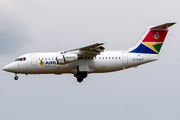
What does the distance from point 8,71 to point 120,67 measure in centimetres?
1088

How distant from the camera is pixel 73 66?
30.2m

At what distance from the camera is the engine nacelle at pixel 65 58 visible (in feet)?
94.7

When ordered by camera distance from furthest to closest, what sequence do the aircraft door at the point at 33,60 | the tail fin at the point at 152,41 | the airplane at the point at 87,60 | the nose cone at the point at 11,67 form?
the tail fin at the point at 152,41 → the nose cone at the point at 11,67 → the aircraft door at the point at 33,60 → the airplane at the point at 87,60

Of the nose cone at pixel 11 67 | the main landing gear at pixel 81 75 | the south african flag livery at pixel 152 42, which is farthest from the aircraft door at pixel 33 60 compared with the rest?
the south african flag livery at pixel 152 42

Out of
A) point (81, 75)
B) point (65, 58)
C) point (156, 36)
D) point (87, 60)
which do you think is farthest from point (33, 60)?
point (156, 36)

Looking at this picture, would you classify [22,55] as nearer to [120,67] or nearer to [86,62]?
[86,62]

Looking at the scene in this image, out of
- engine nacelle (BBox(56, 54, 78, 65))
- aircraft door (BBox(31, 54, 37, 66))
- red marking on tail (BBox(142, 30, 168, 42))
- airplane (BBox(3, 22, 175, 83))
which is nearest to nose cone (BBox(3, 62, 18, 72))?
airplane (BBox(3, 22, 175, 83))

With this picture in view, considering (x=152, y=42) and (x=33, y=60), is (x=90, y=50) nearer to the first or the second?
(x=33, y=60)

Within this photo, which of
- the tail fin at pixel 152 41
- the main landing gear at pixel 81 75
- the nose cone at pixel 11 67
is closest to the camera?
the nose cone at pixel 11 67

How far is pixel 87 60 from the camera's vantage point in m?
30.4

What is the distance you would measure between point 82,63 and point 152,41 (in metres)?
7.57

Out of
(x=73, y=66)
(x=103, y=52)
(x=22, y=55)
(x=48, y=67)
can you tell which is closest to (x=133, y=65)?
(x=103, y=52)

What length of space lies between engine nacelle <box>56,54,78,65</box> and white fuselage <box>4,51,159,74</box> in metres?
1.04

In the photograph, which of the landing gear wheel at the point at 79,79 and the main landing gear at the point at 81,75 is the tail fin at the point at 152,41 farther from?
the landing gear wheel at the point at 79,79
